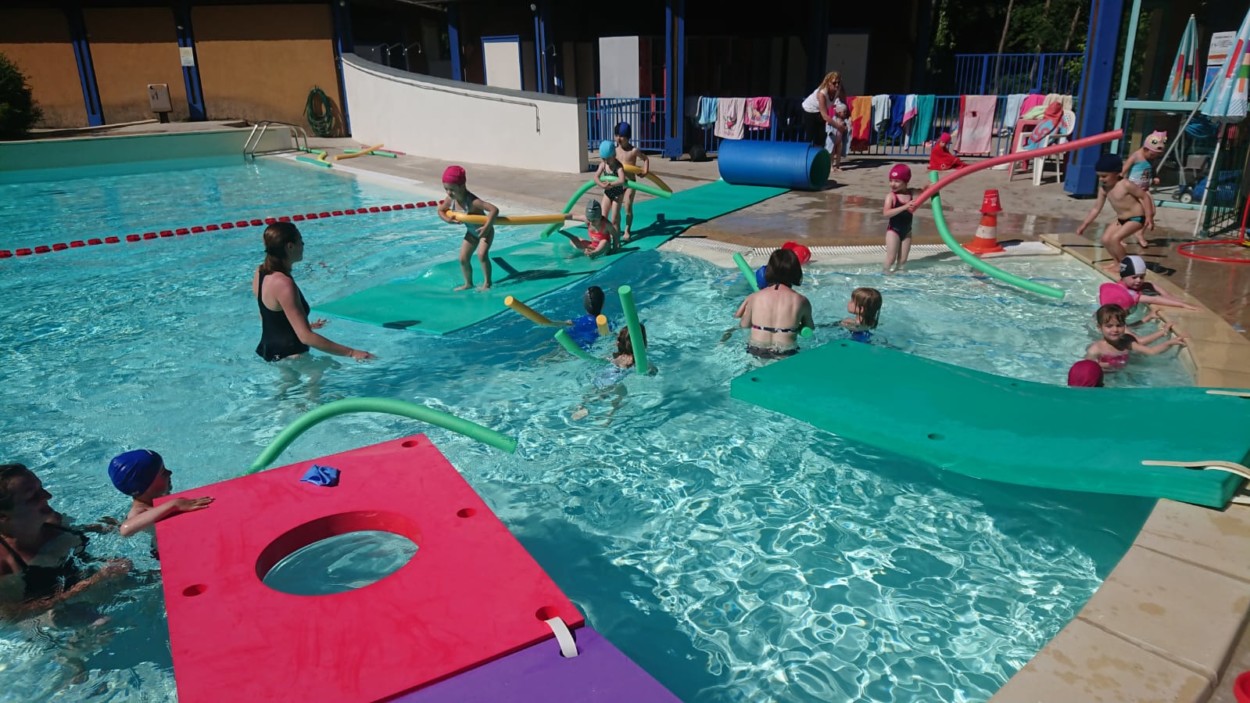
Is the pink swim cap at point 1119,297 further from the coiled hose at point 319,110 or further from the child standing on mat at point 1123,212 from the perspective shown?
the coiled hose at point 319,110

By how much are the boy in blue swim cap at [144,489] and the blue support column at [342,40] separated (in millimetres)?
22501

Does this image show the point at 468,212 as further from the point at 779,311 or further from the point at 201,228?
the point at 201,228

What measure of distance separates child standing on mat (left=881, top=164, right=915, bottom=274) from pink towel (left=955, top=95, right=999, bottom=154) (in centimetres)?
783

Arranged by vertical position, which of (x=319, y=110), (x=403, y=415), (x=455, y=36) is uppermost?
(x=455, y=36)

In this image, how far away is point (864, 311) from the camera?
23.1 ft

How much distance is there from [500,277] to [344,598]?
702cm

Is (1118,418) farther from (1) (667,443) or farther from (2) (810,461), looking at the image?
(1) (667,443)

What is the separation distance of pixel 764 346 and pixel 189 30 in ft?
79.5

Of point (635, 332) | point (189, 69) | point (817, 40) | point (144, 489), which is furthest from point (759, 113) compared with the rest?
point (189, 69)

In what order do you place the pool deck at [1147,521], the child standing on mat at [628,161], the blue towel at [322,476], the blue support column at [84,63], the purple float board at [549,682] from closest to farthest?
1. the purple float board at [549,682]
2. the pool deck at [1147,521]
3. the blue towel at [322,476]
4. the child standing on mat at [628,161]
5. the blue support column at [84,63]

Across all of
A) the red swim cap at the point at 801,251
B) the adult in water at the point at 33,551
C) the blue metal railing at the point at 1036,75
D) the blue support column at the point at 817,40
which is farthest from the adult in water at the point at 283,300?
the blue support column at the point at 817,40

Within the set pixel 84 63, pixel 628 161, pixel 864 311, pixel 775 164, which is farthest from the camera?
pixel 84 63

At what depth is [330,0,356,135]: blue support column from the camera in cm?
2398

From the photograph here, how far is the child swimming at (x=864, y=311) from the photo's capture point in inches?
277
